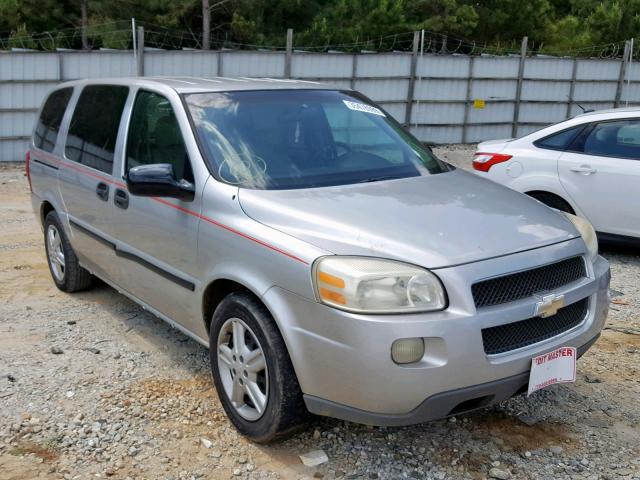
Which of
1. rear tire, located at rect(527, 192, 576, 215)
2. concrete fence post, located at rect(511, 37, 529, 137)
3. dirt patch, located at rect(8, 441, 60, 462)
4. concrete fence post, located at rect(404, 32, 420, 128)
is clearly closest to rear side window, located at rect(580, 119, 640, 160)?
rear tire, located at rect(527, 192, 576, 215)

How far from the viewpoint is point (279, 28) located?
24.9 m

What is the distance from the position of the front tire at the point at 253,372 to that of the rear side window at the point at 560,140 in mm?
4789

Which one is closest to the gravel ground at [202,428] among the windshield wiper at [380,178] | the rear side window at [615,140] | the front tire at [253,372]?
the front tire at [253,372]

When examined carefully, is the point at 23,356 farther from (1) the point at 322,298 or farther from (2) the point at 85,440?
(1) the point at 322,298

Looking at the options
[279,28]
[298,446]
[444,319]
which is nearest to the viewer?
[444,319]

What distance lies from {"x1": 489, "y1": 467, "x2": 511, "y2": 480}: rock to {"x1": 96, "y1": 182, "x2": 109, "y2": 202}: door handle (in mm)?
2723

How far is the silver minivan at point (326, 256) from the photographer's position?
300 centimetres

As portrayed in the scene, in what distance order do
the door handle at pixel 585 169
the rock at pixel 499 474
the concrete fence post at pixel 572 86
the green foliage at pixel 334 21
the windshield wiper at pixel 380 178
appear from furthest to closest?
the green foliage at pixel 334 21 < the concrete fence post at pixel 572 86 < the door handle at pixel 585 169 < the windshield wiper at pixel 380 178 < the rock at pixel 499 474

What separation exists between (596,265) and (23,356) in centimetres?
328

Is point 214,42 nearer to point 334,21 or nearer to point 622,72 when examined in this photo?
point 334,21

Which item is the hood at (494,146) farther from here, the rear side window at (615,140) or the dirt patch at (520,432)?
the dirt patch at (520,432)

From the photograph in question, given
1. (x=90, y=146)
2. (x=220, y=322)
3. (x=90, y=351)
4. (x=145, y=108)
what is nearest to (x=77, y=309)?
(x=90, y=351)

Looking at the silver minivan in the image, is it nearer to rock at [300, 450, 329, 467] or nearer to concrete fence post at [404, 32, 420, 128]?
rock at [300, 450, 329, 467]

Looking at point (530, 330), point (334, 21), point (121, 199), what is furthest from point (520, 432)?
point (334, 21)
